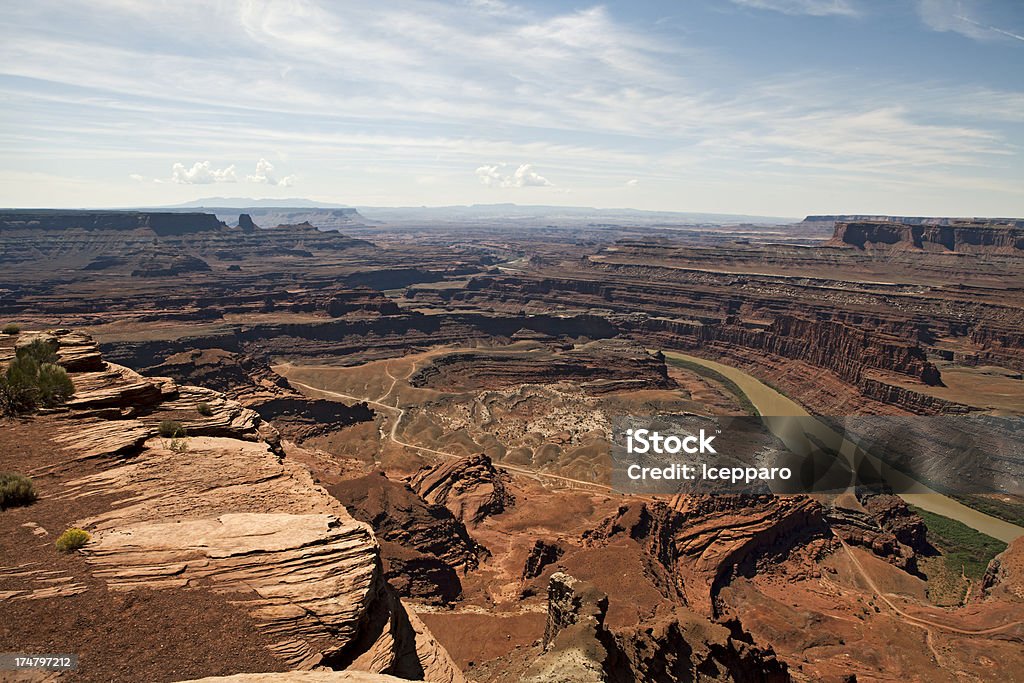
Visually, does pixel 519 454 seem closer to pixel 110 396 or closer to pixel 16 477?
pixel 110 396

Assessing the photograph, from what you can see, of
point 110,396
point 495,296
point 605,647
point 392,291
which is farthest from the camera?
point 392,291

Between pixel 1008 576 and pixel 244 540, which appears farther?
pixel 1008 576

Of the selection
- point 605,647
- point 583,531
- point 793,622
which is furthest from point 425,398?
point 605,647

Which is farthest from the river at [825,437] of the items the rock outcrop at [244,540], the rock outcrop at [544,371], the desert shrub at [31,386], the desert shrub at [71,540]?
the desert shrub at [71,540]

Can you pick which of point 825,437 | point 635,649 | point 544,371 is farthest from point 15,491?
point 544,371

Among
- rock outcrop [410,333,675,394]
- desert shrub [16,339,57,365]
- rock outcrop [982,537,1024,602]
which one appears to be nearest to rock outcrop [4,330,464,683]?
desert shrub [16,339,57,365]

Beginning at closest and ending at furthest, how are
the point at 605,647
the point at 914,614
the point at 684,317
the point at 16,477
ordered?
the point at 16,477
the point at 605,647
the point at 914,614
the point at 684,317

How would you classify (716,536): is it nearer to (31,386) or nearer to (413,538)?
(413,538)
